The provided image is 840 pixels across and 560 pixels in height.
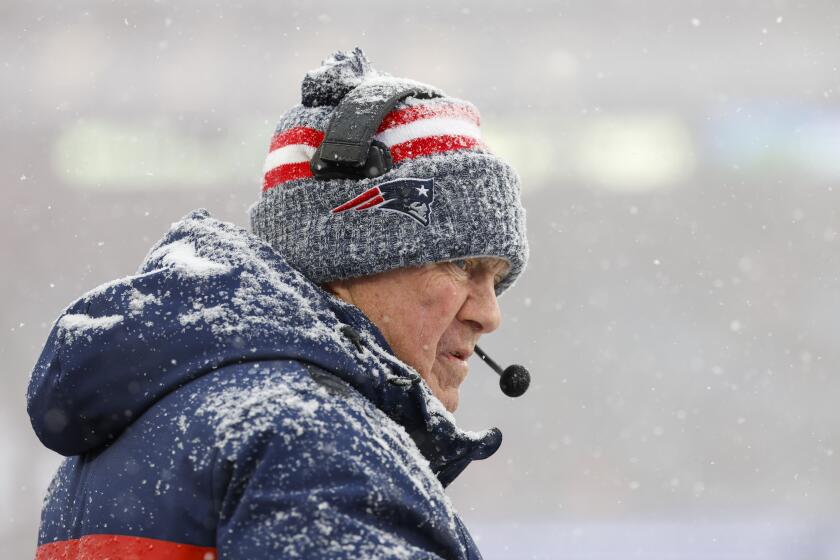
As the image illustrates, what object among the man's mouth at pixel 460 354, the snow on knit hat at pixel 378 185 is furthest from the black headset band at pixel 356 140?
the man's mouth at pixel 460 354

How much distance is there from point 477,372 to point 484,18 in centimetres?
639

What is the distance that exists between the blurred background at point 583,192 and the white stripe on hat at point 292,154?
9.73 m

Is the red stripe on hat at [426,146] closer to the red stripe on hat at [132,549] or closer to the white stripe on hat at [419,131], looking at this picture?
the white stripe on hat at [419,131]

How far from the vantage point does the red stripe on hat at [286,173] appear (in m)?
1.50

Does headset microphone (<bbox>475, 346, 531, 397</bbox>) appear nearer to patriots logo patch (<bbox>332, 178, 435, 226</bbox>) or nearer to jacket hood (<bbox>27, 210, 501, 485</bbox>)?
patriots logo patch (<bbox>332, 178, 435, 226</bbox>)

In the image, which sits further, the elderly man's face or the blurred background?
the blurred background

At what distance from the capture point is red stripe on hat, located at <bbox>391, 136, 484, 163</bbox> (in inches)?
58.9

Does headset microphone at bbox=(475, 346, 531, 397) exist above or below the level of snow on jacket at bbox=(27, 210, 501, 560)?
above

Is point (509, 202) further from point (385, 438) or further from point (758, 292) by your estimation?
point (758, 292)

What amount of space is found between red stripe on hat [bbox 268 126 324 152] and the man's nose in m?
0.34

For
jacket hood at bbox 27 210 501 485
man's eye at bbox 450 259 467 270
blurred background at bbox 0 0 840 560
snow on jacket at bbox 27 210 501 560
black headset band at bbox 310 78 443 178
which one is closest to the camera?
snow on jacket at bbox 27 210 501 560

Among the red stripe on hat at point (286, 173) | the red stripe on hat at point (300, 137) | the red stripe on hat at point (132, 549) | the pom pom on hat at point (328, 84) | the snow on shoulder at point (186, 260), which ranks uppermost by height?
the pom pom on hat at point (328, 84)

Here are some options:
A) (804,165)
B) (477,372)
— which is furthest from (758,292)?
(477,372)

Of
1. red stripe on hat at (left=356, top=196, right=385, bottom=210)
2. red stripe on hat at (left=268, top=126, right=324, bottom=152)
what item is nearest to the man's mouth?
red stripe on hat at (left=356, top=196, right=385, bottom=210)
